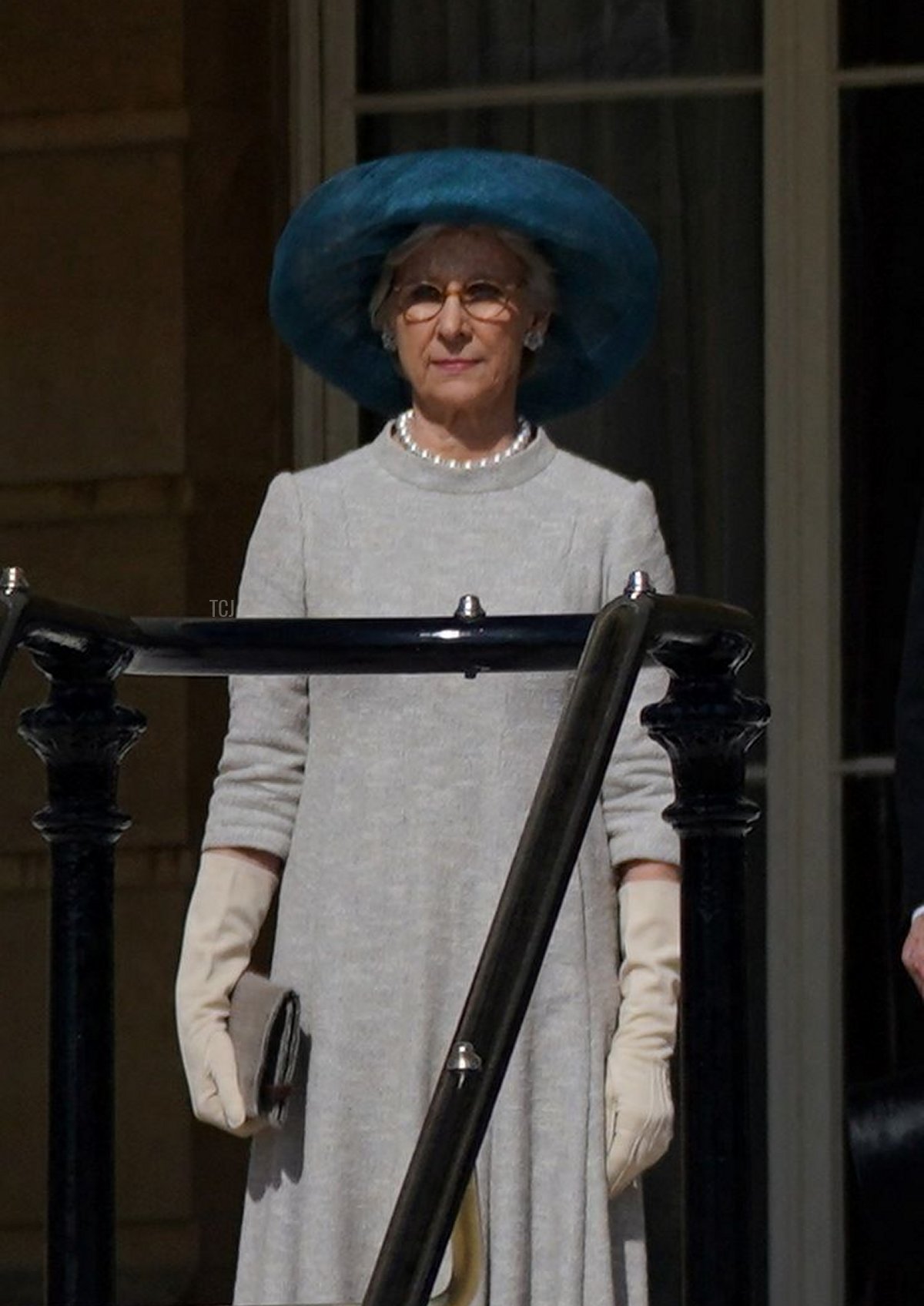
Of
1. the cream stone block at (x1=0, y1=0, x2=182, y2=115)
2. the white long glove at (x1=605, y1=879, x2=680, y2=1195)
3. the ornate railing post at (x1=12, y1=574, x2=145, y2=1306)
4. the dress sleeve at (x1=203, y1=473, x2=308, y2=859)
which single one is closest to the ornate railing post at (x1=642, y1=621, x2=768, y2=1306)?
the ornate railing post at (x1=12, y1=574, x2=145, y2=1306)

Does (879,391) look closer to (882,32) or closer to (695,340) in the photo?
(695,340)

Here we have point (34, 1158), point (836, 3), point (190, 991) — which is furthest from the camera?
point (836, 3)

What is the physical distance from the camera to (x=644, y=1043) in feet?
11.8

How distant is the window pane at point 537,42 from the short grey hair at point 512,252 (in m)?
2.08

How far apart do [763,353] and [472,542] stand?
2.18 metres

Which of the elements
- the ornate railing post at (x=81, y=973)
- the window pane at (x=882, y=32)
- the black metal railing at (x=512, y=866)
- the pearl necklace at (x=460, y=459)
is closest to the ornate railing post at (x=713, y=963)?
the black metal railing at (x=512, y=866)

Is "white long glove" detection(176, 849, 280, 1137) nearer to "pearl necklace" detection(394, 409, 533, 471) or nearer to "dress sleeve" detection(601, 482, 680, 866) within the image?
"dress sleeve" detection(601, 482, 680, 866)

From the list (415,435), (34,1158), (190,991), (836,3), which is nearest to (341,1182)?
(190,991)

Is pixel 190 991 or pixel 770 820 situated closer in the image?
pixel 190 991

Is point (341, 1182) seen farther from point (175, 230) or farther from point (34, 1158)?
point (175, 230)

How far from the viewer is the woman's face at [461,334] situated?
3795 millimetres

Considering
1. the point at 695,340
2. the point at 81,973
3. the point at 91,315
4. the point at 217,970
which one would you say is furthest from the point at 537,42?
the point at 81,973

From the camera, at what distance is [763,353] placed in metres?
5.83

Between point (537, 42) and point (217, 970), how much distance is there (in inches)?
108
